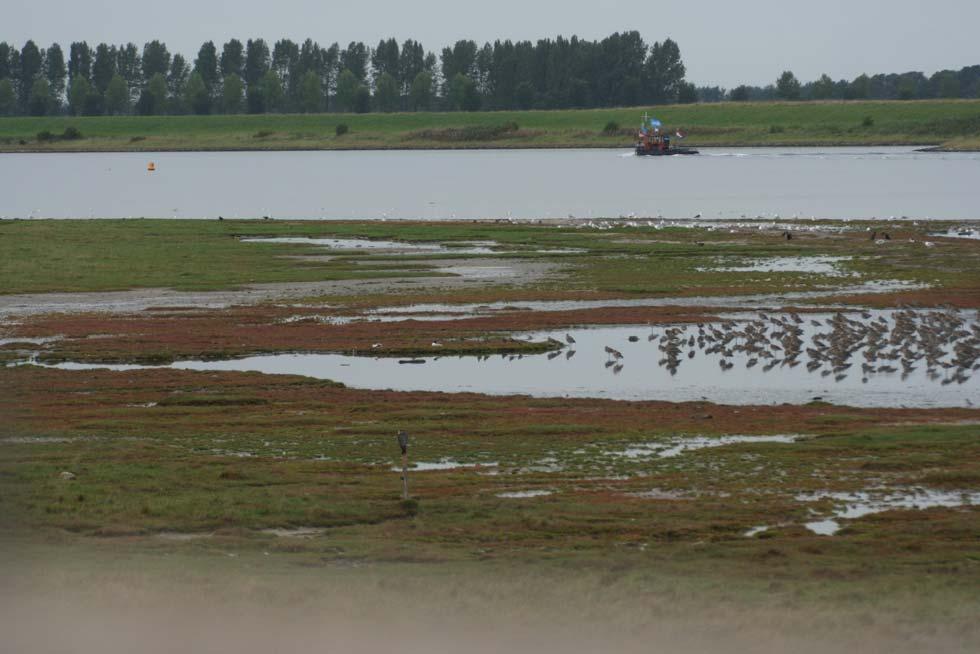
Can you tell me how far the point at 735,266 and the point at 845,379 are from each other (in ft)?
70.1

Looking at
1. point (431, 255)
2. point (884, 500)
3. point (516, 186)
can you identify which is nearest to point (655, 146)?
point (516, 186)

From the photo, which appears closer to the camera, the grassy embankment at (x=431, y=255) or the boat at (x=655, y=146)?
the grassy embankment at (x=431, y=255)

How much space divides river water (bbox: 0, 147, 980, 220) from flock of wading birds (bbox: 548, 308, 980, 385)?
39745 mm

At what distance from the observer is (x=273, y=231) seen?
6794 centimetres

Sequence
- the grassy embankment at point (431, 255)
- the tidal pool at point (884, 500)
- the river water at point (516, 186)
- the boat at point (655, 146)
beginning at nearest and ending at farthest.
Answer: the tidal pool at point (884, 500), the grassy embankment at point (431, 255), the river water at point (516, 186), the boat at point (655, 146)

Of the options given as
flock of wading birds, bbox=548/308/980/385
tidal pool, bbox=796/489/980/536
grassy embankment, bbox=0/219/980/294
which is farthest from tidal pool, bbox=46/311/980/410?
grassy embankment, bbox=0/219/980/294

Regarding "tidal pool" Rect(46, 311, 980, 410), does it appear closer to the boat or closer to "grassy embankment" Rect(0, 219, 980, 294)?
"grassy embankment" Rect(0, 219, 980, 294)

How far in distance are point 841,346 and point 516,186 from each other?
79296mm

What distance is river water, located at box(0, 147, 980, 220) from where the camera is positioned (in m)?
84.1

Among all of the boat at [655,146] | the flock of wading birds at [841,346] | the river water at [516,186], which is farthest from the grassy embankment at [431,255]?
the boat at [655,146]

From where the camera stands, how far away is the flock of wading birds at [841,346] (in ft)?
103

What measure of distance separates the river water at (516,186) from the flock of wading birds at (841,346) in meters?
39.7

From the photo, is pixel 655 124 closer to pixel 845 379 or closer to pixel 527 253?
pixel 527 253

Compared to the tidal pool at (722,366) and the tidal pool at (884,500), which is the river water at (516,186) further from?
the tidal pool at (884,500)
